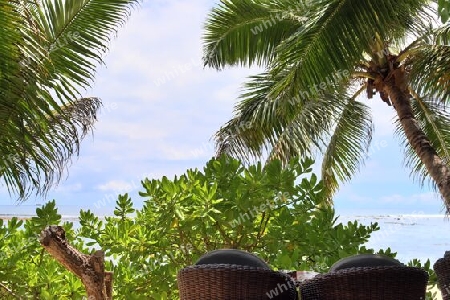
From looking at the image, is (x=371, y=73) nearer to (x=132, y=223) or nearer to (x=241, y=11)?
(x=241, y=11)

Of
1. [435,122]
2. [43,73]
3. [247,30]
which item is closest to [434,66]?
[435,122]

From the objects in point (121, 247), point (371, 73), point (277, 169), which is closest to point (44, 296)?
point (121, 247)

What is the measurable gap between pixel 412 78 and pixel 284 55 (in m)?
2.80

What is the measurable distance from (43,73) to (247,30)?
19.2 feet

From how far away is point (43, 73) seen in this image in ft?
14.0

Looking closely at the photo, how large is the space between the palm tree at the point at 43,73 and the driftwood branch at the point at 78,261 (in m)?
1.76

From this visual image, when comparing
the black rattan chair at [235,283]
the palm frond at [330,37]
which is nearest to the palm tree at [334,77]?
the palm frond at [330,37]

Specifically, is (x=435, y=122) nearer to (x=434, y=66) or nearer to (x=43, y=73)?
(x=434, y=66)

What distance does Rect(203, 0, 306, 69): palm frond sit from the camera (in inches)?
362

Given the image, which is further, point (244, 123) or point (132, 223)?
point (244, 123)

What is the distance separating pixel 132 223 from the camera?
154 inches

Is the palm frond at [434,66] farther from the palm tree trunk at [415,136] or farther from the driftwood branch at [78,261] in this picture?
the driftwood branch at [78,261]

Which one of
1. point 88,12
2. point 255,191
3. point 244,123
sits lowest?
point 255,191

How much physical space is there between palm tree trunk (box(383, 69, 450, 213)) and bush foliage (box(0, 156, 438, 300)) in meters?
4.34
